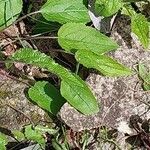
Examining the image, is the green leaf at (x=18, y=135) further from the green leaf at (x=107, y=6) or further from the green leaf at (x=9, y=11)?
the green leaf at (x=107, y=6)

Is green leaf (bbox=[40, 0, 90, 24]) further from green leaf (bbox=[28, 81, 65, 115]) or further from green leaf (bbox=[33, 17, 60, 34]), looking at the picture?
green leaf (bbox=[28, 81, 65, 115])

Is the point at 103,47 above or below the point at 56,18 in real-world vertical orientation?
below

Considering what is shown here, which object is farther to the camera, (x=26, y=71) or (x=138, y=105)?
(x=26, y=71)

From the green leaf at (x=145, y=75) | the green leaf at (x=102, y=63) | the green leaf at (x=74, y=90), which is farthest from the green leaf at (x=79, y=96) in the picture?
the green leaf at (x=145, y=75)

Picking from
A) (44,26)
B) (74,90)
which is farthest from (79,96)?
(44,26)

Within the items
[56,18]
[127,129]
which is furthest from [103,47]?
[127,129]

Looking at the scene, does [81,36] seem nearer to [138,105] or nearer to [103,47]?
[103,47]

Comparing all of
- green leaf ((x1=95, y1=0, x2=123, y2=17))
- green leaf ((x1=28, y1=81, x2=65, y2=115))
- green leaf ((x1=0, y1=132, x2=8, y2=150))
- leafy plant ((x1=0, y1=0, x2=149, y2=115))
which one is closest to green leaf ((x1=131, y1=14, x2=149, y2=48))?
leafy plant ((x1=0, y1=0, x2=149, y2=115))
